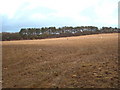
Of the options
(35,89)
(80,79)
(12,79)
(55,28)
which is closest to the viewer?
(35,89)

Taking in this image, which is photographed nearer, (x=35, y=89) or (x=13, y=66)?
(x=35, y=89)

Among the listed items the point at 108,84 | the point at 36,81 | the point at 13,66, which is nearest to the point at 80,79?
the point at 108,84

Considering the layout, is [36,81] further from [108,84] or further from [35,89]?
[108,84]

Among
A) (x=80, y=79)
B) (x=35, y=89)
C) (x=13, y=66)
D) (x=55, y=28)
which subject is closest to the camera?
(x=35, y=89)

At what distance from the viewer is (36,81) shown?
7816 mm

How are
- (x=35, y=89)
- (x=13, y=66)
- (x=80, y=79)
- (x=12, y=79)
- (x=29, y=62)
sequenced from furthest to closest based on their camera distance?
(x=29, y=62) → (x=13, y=66) → (x=12, y=79) → (x=80, y=79) → (x=35, y=89)

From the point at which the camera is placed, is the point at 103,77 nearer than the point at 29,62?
Yes

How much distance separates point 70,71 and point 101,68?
179cm

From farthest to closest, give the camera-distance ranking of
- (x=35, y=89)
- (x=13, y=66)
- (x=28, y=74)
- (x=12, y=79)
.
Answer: (x=13, y=66) → (x=28, y=74) → (x=12, y=79) → (x=35, y=89)

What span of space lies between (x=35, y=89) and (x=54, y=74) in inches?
82.3

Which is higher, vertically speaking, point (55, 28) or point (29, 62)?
point (55, 28)

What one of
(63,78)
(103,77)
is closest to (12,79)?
(63,78)

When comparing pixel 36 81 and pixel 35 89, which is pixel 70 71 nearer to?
pixel 36 81

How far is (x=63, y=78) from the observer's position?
26.1ft
